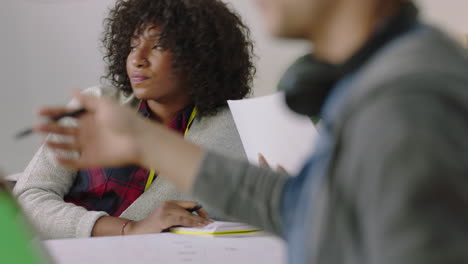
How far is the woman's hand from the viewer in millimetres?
1272

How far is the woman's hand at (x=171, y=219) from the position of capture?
1.27 meters

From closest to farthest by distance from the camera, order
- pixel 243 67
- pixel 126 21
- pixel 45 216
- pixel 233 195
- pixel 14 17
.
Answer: pixel 233 195
pixel 45 216
pixel 126 21
pixel 243 67
pixel 14 17

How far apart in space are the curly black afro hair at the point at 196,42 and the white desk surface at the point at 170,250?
638 mm

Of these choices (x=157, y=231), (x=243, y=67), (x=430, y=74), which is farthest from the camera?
(x=243, y=67)

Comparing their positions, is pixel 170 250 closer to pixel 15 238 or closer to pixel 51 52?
pixel 15 238

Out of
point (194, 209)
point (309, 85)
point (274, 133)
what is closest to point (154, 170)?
point (194, 209)

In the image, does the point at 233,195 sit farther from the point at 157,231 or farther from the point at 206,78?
the point at 206,78

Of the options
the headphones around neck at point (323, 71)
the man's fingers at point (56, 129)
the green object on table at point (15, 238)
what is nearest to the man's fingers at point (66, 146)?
the man's fingers at point (56, 129)

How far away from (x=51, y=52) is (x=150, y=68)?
0.83 m

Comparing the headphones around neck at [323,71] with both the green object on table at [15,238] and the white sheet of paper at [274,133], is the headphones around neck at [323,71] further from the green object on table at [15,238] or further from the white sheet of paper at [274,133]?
the white sheet of paper at [274,133]

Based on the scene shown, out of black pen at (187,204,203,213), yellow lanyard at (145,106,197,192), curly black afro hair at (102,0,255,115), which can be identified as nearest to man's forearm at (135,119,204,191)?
black pen at (187,204,203,213)

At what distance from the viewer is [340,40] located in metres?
0.55

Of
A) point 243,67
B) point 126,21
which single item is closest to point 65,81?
point 126,21

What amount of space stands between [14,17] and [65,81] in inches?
11.9
